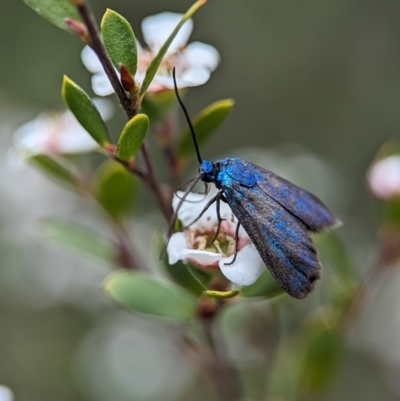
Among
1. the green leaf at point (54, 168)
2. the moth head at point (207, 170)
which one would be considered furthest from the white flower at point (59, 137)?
the moth head at point (207, 170)

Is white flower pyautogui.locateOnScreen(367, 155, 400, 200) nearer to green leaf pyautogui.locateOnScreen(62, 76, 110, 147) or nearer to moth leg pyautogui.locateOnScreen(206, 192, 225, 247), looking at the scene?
moth leg pyautogui.locateOnScreen(206, 192, 225, 247)

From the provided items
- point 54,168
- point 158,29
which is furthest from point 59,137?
point 158,29

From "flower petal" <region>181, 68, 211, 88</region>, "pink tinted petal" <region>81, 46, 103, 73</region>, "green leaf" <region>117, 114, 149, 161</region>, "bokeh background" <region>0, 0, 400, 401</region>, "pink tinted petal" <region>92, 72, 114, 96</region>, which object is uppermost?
"flower petal" <region>181, 68, 211, 88</region>

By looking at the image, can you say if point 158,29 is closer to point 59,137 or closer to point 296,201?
point 59,137

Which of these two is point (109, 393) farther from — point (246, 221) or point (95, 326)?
point (246, 221)

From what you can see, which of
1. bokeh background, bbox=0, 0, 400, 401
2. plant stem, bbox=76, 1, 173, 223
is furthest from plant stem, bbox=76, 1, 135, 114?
bokeh background, bbox=0, 0, 400, 401

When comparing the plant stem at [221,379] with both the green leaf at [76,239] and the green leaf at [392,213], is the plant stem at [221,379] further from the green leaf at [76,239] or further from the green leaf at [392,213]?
the green leaf at [392,213]

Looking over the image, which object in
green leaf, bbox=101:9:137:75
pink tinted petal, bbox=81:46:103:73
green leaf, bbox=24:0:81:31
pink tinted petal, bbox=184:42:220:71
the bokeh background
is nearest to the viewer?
green leaf, bbox=101:9:137:75

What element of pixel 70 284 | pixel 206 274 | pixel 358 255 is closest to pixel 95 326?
pixel 70 284
